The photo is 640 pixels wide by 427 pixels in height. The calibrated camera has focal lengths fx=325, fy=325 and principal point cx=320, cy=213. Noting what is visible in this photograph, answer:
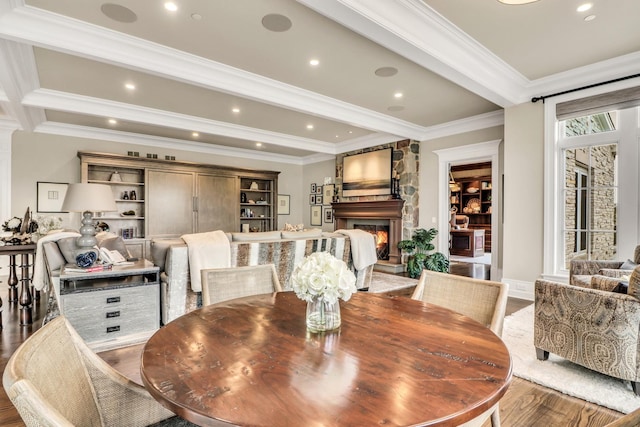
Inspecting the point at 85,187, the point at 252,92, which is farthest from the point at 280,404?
the point at 252,92

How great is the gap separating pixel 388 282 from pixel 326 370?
481cm

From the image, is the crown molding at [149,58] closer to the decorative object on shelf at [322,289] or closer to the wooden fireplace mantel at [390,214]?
the wooden fireplace mantel at [390,214]

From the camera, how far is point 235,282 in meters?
1.85

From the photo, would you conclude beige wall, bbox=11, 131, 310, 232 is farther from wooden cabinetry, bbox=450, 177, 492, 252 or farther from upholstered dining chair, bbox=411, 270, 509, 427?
wooden cabinetry, bbox=450, 177, 492, 252

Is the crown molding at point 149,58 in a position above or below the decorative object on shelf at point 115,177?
above

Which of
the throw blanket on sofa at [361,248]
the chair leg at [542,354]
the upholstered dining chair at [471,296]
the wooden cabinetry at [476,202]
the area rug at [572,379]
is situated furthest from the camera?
the wooden cabinetry at [476,202]

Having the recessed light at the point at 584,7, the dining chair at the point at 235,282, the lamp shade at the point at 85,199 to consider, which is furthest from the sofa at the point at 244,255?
the recessed light at the point at 584,7

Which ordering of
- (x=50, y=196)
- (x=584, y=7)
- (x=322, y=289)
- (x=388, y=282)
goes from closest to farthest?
(x=322, y=289) → (x=584, y=7) → (x=388, y=282) → (x=50, y=196)

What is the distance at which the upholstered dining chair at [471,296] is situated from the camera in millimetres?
1447

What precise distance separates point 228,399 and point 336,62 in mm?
3706

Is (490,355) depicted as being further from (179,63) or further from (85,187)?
(179,63)

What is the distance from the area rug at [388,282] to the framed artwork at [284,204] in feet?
12.2

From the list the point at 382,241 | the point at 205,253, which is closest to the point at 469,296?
the point at 205,253

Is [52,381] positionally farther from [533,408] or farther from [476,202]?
[476,202]
